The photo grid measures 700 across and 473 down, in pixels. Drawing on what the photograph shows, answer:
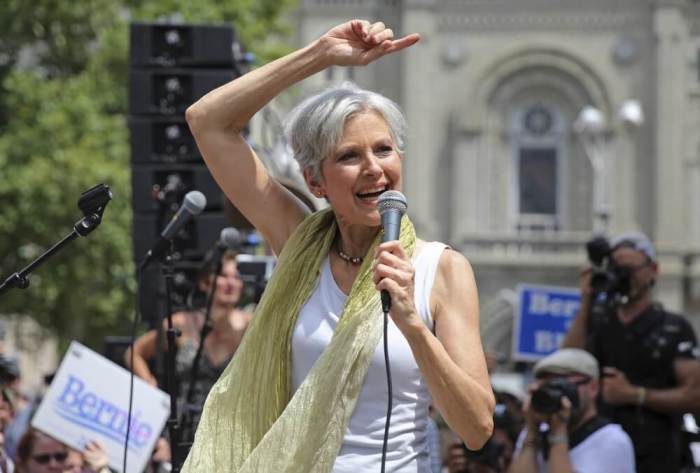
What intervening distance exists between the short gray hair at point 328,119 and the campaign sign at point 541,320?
906 cm

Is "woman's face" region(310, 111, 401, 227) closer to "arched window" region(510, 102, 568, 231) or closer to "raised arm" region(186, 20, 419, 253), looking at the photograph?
"raised arm" region(186, 20, 419, 253)

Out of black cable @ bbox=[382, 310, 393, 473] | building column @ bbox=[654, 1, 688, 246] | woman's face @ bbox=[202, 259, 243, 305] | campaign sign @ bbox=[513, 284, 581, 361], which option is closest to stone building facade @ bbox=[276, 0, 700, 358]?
building column @ bbox=[654, 1, 688, 246]

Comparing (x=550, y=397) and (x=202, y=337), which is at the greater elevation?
(x=202, y=337)

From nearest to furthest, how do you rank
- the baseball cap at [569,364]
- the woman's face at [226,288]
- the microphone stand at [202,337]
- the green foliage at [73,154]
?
the microphone stand at [202,337] < the baseball cap at [569,364] < the woman's face at [226,288] < the green foliage at [73,154]

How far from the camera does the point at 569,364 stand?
7.45m

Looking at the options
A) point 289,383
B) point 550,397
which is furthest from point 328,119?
point 550,397

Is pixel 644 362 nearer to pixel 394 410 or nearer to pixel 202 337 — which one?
pixel 202 337

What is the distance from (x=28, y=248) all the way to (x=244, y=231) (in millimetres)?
18570

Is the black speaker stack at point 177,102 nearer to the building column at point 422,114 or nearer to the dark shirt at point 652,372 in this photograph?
the dark shirt at point 652,372

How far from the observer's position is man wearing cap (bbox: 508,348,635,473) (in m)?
7.05

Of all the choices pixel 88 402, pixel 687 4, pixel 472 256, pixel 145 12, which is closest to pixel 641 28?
pixel 687 4

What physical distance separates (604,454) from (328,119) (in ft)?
10.8

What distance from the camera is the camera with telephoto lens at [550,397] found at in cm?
704

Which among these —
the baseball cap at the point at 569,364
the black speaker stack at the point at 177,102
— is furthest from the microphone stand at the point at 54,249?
the black speaker stack at the point at 177,102
